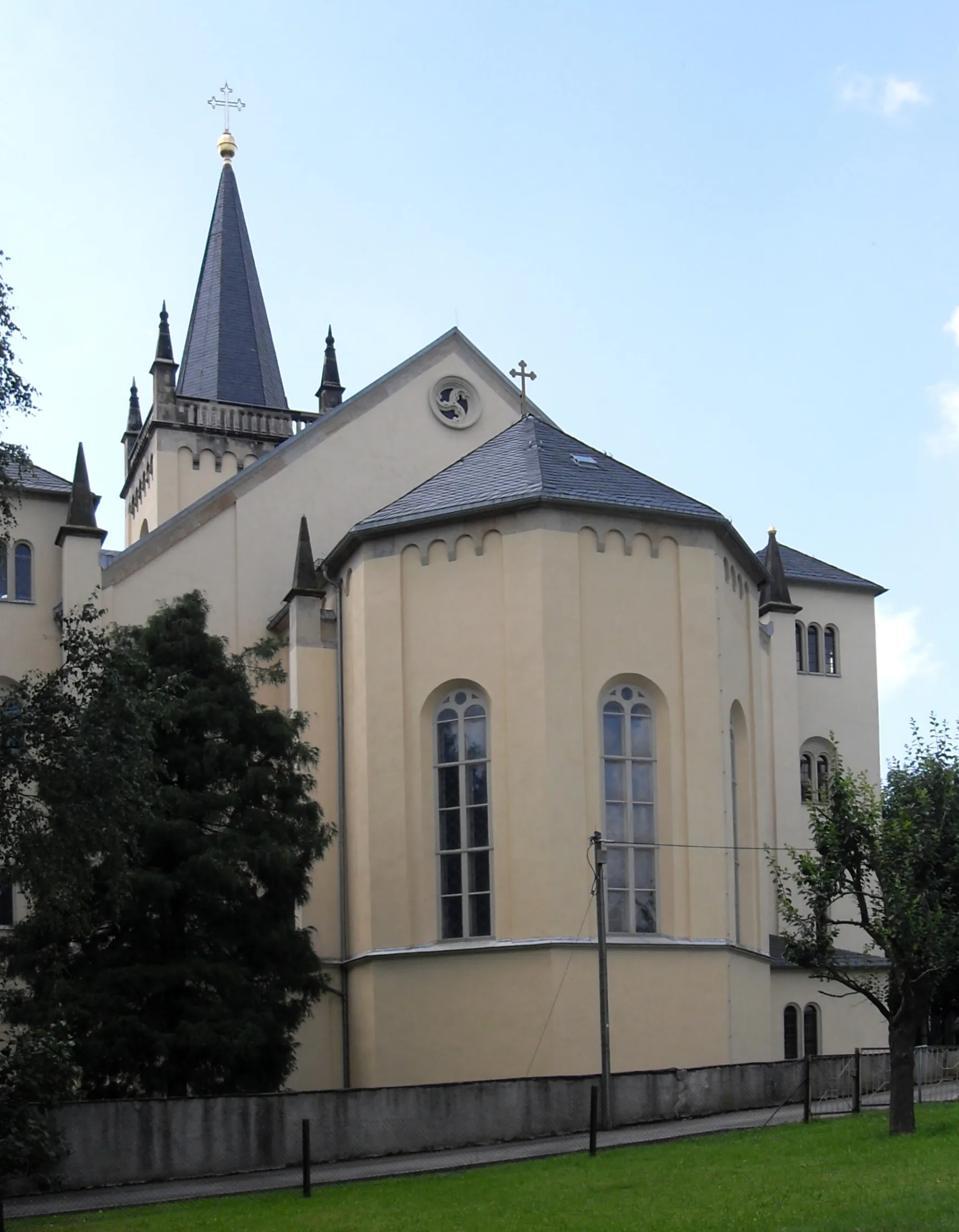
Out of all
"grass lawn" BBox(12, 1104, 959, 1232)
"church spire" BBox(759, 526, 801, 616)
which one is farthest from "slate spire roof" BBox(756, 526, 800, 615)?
"grass lawn" BBox(12, 1104, 959, 1232)

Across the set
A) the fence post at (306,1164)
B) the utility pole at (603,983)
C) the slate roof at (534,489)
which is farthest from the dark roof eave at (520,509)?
the fence post at (306,1164)

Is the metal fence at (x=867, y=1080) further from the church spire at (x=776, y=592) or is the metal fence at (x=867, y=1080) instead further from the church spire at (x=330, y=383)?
the church spire at (x=330, y=383)

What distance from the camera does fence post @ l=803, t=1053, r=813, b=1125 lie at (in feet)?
79.6

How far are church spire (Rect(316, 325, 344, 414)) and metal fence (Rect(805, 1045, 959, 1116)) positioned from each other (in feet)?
104

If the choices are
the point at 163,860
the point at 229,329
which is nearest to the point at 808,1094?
the point at 163,860

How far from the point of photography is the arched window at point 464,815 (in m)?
30.9

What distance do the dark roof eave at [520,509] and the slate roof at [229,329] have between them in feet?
63.5

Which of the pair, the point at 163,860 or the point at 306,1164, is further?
the point at 163,860

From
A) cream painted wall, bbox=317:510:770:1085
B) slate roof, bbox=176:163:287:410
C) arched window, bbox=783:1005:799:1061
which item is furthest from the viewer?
slate roof, bbox=176:163:287:410

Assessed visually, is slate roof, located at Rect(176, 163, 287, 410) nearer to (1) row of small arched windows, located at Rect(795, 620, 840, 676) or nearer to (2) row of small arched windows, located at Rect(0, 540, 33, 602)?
(2) row of small arched windows, located at Rect(0, 540, 33, 602)

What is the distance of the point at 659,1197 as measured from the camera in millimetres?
17703

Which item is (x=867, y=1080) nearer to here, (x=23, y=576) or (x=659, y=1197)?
(x=659, y=1197)

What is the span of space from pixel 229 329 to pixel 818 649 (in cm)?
2120

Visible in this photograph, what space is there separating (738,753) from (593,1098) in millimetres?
13281
